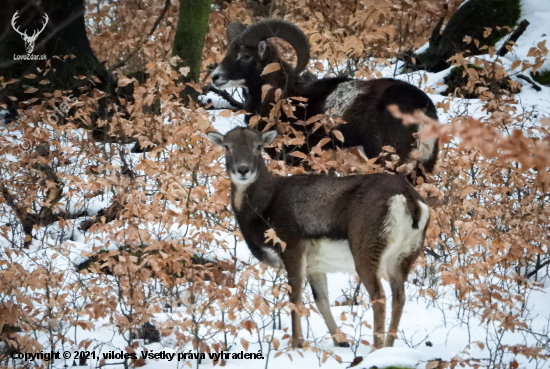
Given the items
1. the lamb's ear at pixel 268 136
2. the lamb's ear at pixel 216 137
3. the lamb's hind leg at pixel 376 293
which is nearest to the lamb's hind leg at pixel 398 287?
the lamb's hind leg at pixel 376 293

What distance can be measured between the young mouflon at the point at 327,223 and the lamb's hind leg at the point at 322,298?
1 centimetres

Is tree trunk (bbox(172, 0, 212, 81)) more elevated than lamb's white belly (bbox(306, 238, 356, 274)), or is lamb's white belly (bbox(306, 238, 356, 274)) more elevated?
tree trunk (bbox(172, 0, 212, 81))

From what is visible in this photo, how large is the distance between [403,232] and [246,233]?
1.73 m

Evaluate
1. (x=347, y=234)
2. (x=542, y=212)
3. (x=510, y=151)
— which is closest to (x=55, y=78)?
→ (x=347, y=234)

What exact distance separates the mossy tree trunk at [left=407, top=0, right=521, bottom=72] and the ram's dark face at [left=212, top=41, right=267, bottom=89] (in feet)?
20.2

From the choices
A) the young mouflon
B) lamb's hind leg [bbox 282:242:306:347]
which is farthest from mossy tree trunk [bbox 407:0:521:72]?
lamb's hind leg [bbox 282:242:306:347]

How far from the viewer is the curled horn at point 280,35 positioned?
32.7 feet

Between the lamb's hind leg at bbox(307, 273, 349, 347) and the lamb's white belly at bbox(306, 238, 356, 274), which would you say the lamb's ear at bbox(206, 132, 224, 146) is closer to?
the lamb's white belly at bbox(306, 238, 356, 274)

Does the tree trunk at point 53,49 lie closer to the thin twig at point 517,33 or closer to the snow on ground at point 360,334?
the snow on ground at point 360,334

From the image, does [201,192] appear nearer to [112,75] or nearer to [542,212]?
[542,212]

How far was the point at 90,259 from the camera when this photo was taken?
8062 millimetres

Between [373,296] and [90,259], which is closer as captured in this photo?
[373,296]

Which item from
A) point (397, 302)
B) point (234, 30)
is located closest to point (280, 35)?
point (234, 30)

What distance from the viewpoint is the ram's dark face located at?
1037cm
